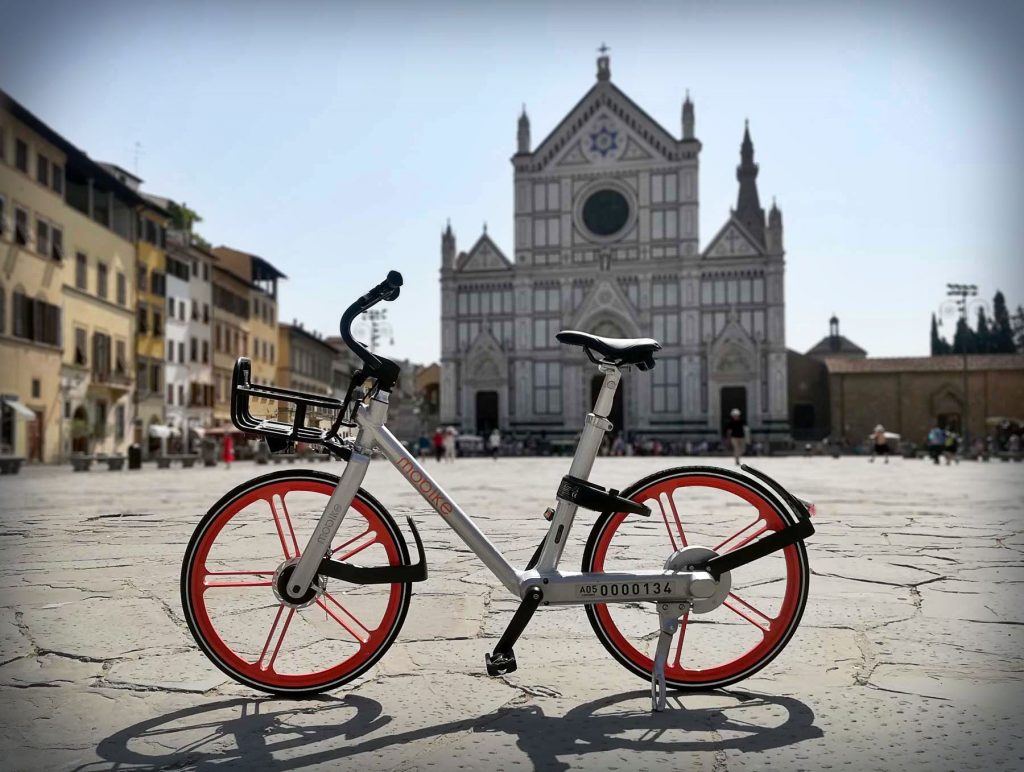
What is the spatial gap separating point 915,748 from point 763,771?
0.41 meters

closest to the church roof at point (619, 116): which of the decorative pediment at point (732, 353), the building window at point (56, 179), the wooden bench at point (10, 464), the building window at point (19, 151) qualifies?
the decorative pediment at point (732, 353)

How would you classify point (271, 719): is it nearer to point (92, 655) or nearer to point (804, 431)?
point (92, 655)

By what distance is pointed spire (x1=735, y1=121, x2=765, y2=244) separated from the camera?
84500mm

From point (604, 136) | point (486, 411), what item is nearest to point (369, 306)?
point (486, 411)

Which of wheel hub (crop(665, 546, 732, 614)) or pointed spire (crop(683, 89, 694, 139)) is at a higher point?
pointed spire (crop(683, 89, 694, 139))

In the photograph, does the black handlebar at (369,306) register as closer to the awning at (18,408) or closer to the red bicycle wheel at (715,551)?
the red bicycle wheel at (715,551)

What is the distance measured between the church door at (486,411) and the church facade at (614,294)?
0.21 ft

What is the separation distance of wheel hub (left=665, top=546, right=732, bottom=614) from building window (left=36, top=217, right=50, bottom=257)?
28708mm

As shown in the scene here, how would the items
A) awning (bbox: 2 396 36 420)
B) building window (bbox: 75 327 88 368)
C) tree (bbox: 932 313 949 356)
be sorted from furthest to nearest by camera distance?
tree (bbox: 932 313 949 356), building window (bbox: 75 327 88 368), awning (bbox: 2 396 36 420)

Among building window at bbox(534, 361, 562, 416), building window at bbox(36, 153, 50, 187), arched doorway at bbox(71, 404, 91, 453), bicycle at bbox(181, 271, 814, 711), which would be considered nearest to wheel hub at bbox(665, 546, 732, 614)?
bicycle at bbox(181, 271, 814, 711)

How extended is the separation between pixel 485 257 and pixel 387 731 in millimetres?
53987

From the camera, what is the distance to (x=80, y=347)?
106ft

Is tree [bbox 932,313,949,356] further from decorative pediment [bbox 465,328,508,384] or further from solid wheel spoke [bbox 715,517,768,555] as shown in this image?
solid wheel spoke [bbox 715,517,768,555]

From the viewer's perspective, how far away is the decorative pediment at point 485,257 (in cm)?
5550
